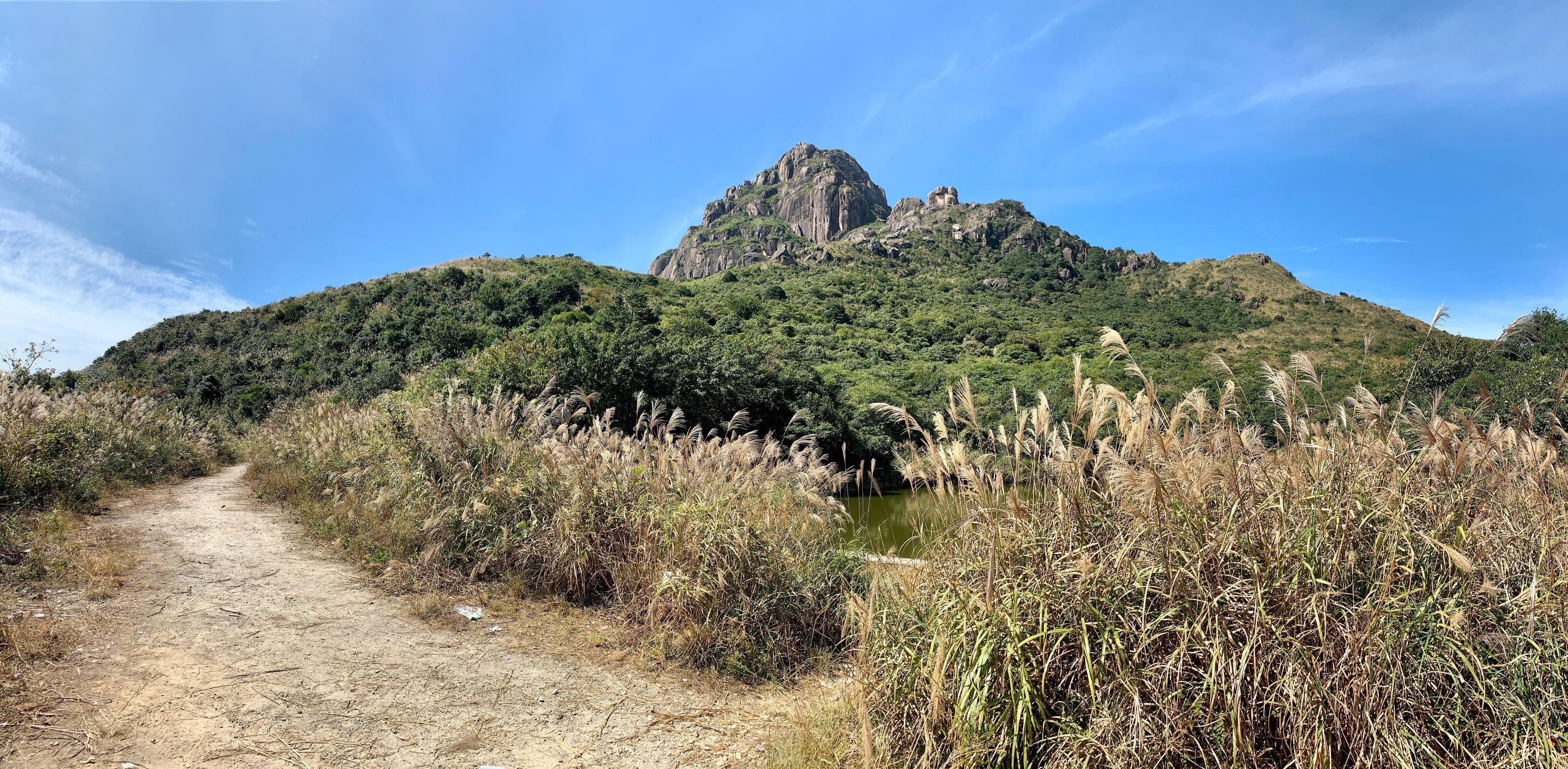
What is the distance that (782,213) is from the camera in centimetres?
12950

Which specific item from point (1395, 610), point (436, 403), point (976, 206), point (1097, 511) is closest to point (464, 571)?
point (436, 403)

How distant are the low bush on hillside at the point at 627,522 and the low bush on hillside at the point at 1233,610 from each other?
1.62 m

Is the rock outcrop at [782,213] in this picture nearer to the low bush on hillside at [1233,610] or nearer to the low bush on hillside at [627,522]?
the low bush on hillside at [627,522]

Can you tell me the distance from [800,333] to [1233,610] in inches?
1797

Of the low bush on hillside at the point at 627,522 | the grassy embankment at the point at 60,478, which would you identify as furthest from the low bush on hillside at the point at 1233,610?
the grassy embankment at the point at 60,478

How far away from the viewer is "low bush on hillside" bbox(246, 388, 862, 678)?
15.1 ft

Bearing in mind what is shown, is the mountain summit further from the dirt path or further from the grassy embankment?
the dirt path

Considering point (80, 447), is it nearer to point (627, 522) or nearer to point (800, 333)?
point (627, 522)

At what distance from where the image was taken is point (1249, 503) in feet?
8.73

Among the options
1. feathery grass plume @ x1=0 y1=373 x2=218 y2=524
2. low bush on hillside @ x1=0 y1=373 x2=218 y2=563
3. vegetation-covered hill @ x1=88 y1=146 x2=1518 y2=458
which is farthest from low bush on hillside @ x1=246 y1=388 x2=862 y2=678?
feathery grass plume @ x1=0 y1=373 x2=218 y2=524

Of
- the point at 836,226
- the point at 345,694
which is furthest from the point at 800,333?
the point at 836,226

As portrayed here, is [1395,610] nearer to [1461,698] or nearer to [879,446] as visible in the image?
[1461,698]

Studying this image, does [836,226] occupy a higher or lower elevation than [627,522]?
higher

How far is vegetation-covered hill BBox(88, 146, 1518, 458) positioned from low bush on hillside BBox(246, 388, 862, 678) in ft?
6.72
